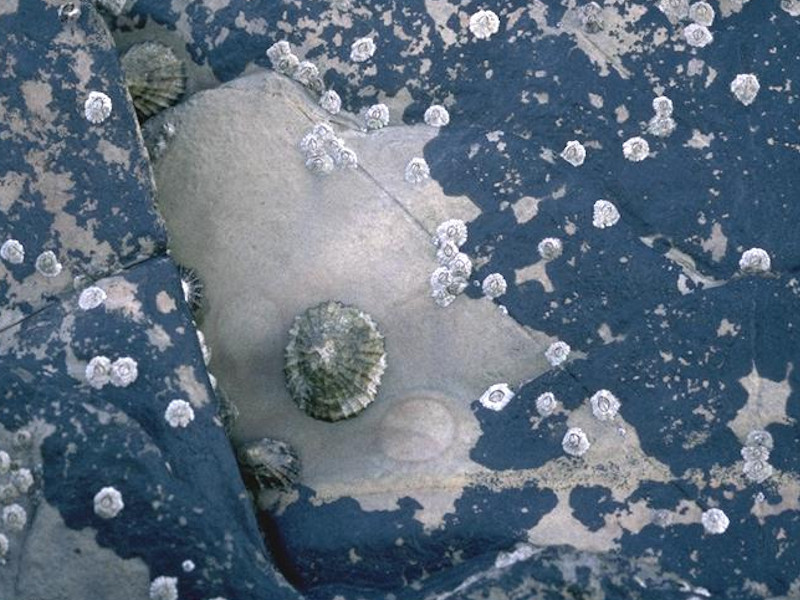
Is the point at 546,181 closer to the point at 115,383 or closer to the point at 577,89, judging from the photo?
the point at 577,89

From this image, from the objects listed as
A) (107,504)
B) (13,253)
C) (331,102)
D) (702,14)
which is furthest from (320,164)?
(702,14)

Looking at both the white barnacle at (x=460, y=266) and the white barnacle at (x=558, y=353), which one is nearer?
the white barnacle at (x=558, y=353)

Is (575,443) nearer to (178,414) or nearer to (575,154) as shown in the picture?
(575,154)

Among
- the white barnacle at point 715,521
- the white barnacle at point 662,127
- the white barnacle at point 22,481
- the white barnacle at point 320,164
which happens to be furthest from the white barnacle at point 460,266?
the white barnacle at point 22,481

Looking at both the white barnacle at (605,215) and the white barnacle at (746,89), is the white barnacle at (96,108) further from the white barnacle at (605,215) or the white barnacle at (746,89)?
the white barnacle at (746,89)

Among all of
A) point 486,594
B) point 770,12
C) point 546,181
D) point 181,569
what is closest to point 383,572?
point 486,594

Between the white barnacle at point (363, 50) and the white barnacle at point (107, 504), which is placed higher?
the white barnacle at point (363, 50)

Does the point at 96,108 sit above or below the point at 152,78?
above
